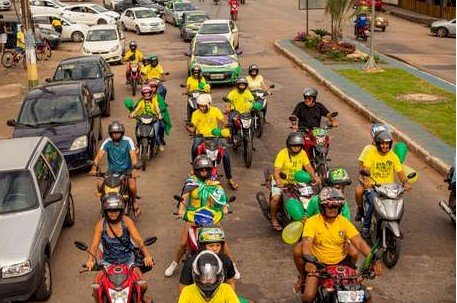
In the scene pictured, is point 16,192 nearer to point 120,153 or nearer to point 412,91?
point 120,153

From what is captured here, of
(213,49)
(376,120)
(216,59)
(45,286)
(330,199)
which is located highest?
(330,199)

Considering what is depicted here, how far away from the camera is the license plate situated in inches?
251

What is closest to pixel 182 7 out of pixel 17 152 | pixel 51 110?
pixel 51 110

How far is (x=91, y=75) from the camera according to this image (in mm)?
20750

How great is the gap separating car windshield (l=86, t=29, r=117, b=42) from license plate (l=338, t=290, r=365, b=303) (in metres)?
25.8

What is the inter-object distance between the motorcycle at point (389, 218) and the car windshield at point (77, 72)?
1311 centimetres

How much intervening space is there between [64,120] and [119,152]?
4.01 m

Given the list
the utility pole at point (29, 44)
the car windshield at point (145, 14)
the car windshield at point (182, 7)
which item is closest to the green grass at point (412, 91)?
the utility pole at point (29, 44)

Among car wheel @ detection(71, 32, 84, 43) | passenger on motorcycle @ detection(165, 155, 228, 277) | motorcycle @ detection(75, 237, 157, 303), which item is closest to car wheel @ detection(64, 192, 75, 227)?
passenger on motorcycle @ detection(165, 155, 228, 277)

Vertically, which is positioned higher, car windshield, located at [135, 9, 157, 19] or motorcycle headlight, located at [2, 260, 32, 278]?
car windshield, located at [135, 9, 157, 19]

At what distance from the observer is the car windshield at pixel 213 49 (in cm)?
2439

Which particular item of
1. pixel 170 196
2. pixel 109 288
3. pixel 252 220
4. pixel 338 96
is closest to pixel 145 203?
pixel 170 196

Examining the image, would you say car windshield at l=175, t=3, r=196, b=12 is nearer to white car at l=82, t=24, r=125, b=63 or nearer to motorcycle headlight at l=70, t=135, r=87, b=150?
white car at l=82, t=24, r=125, b=63

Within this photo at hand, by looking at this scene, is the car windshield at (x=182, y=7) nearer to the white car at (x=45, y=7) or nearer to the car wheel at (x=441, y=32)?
the white car at (x=45, y=7)
